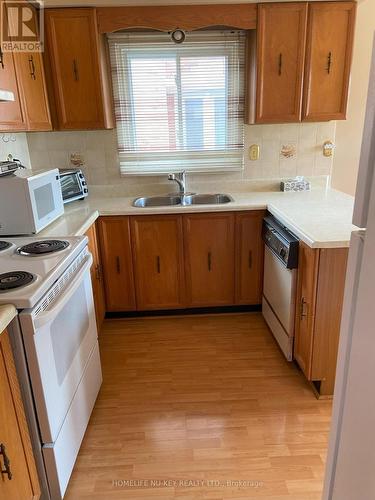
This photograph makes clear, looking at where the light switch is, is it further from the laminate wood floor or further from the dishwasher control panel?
the laminate wood floor

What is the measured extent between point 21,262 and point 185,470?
1.17 meters

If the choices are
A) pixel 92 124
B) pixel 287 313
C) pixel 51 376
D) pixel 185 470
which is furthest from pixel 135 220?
pixel 185 470

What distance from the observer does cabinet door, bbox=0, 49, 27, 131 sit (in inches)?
81.7

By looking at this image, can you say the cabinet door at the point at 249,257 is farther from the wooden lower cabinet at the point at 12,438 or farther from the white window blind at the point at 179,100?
the wooden lower cabinet at the point at 12,438

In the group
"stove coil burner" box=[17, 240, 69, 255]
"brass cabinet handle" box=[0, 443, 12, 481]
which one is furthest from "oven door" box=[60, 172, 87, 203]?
"brass cabinet handle" box=[0, 443, 12, 481]

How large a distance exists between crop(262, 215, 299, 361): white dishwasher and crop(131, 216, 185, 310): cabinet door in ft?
2.12

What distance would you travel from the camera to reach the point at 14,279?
1.32 metres

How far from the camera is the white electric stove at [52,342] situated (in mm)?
1224

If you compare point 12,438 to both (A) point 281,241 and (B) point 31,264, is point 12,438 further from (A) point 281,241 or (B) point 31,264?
(A) point 281,241

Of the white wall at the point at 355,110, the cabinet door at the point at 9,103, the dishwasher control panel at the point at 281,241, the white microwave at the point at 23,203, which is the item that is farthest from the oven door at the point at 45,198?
the white wall at the point at 355,110

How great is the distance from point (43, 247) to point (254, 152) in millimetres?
2011

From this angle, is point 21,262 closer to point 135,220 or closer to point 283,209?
point 135,220

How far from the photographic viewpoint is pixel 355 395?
0.93m

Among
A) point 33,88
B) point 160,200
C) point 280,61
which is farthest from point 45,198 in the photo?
point 280,61
